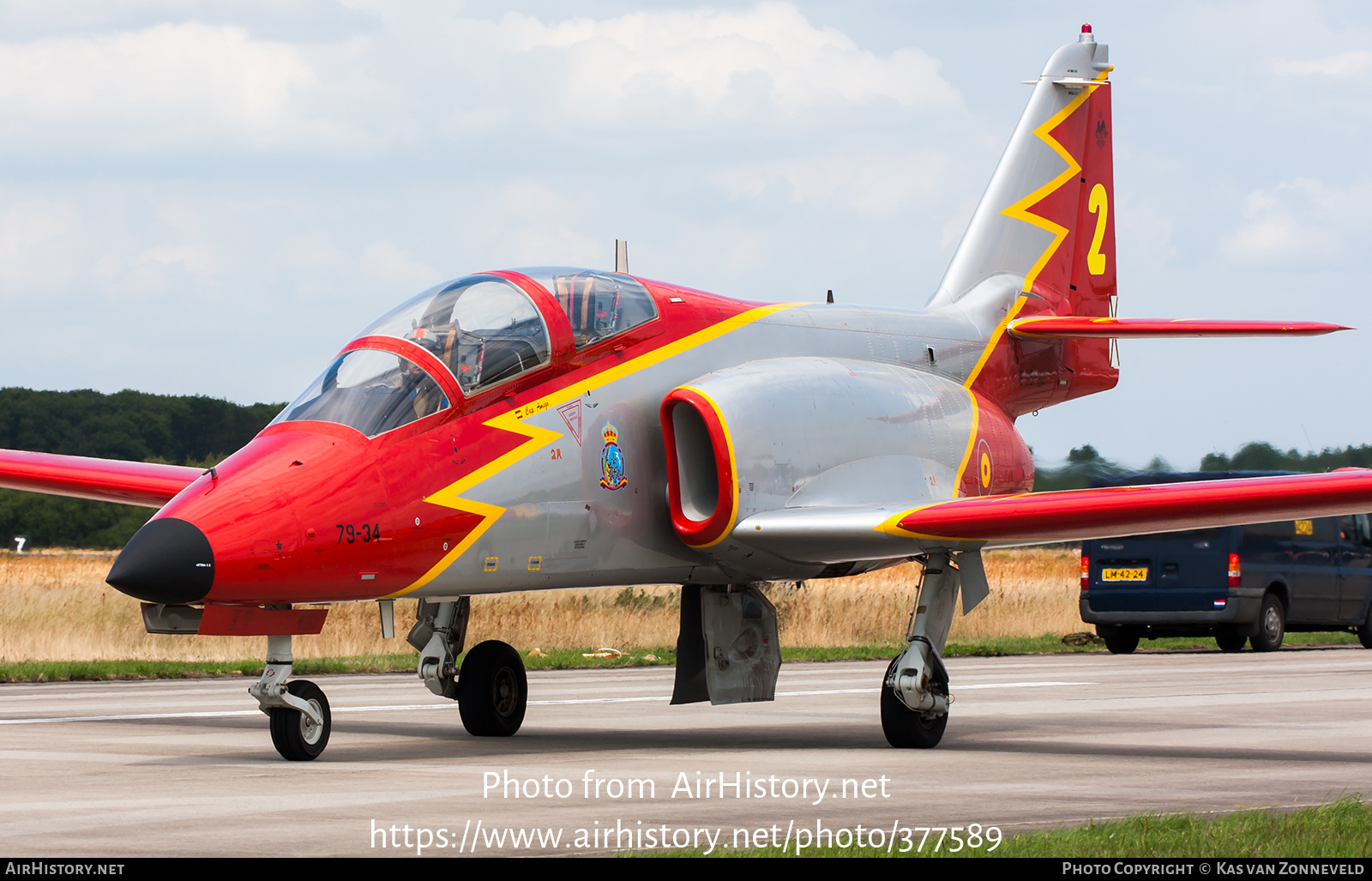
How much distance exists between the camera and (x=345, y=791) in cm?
931

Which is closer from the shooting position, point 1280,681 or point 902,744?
point 902,744

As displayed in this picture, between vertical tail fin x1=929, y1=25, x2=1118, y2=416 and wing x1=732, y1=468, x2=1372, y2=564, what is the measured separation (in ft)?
14.6

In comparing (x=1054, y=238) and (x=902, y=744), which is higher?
(x=1054, y=238)

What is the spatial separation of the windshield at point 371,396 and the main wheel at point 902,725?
13.1ft

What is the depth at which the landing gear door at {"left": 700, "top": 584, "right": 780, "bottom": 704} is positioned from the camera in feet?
44.1

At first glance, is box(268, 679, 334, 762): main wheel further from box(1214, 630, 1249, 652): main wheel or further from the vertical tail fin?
box(1214, 630, 1249, 652): main wheel

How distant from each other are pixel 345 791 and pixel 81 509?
224ft

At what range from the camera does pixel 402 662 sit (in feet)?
72.0

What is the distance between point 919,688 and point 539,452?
3.29 meters

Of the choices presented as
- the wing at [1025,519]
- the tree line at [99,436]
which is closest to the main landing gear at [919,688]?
the wing at [1025,519]

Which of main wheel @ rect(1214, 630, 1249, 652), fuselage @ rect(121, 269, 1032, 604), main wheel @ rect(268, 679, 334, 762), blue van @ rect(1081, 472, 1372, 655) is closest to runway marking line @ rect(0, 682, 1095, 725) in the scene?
fuselage @ rect(121, 269, 1032, 604)

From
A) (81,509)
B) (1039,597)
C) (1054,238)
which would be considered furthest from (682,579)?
(81,509)

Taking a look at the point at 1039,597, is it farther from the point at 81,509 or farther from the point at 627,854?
the point at 81,509

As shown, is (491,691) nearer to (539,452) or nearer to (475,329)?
(539,452)
